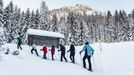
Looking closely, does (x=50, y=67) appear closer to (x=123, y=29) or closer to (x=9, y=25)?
(x=9, y=25)

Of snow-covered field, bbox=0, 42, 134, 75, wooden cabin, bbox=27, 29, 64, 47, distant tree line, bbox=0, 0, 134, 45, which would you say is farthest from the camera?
distant tree line, bbox=0, 0, 134, 45

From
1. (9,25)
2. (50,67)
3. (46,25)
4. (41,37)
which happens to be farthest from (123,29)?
(50,67)

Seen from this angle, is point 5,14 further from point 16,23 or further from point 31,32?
point 31,32

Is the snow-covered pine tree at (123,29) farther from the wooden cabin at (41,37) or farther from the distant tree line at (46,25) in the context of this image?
the wooden cabin at (41,37)

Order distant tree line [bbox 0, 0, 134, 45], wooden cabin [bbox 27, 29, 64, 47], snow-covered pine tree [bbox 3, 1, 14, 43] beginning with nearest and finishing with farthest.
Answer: wooden cabin [bbox 27, 29, 64, 47] → snow-covered pine tree [bbox 3, 1, 14, 43] → distant tree line [bbox 0, 0, 134, 45]

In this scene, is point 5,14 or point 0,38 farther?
point 5,14

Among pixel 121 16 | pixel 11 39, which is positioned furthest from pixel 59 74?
pixel 121 16

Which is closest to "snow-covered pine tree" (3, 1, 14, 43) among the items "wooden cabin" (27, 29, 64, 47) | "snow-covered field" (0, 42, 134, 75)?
"wooden cabin" (27, 29, 64, 47)

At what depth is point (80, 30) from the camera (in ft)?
254

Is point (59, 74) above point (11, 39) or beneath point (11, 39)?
above

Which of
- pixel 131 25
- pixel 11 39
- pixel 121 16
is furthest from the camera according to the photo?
pixel 121 16

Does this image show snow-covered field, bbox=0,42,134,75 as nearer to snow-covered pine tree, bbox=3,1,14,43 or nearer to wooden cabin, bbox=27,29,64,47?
wooden cabin, bbox=27,29,64,47

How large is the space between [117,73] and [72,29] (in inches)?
2429

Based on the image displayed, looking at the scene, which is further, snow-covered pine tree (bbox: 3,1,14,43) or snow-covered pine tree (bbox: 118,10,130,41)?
snow-covered pine tree (bbox: 118,10,130,41)
